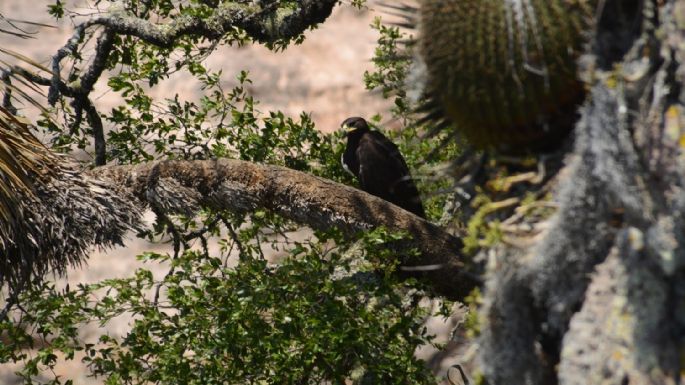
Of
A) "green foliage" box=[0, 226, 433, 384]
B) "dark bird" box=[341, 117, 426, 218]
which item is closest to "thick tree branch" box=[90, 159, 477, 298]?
"green foliage" box=[0, 226, 433, 384]

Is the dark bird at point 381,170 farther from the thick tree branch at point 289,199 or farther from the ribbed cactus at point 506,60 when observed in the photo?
the ribbed cactus at point 506,60

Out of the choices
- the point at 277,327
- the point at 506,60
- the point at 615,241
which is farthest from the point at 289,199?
the point at 615,241

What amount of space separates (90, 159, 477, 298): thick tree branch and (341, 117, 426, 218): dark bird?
3.69 ft

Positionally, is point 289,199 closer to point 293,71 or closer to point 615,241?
point 615,241

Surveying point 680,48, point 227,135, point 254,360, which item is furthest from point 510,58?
point 227,135

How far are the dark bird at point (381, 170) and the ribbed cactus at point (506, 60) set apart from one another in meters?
2.80

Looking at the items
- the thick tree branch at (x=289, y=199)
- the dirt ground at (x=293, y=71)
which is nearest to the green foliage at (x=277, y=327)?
the thick tree branch at (x=289, y=199)

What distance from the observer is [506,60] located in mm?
2068

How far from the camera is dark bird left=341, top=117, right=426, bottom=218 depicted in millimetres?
5227

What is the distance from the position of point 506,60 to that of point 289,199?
189 cm

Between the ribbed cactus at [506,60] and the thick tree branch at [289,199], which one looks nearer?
the ribbed cactus at [506,60]

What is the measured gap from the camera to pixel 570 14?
206 centimetres

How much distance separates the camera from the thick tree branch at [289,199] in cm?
378

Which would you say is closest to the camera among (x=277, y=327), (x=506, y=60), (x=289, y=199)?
(x=506, y=60)
